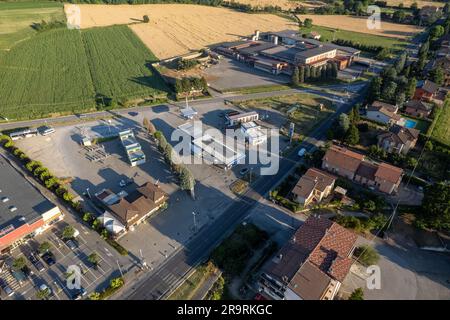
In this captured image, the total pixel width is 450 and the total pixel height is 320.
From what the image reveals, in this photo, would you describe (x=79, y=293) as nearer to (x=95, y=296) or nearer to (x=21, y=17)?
(x=95, y=296)

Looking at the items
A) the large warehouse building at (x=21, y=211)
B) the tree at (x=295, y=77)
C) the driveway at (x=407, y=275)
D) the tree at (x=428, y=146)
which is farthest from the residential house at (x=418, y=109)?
the large warehouse building at (x=21, y=211)

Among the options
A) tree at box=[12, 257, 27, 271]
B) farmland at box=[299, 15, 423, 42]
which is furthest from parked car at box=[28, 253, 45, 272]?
farmland at box=[299, 15, 423, 42]

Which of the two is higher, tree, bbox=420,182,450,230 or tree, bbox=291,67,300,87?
tree, bbox=291,67,300,87

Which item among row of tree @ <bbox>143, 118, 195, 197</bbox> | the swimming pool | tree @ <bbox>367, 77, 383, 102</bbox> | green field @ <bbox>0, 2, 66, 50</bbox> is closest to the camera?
row of tree @ <bbox>143, 118, 195, 197</bbox>

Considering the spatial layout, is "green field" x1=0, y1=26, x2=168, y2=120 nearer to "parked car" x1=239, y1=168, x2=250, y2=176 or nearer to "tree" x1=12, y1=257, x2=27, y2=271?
"parked car" x1=239, y1=168, x2=250, y2=176

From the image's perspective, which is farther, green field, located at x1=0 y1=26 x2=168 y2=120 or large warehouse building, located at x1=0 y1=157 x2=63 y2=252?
green field, located at x1=0 y1=26 x2=168 y2=120

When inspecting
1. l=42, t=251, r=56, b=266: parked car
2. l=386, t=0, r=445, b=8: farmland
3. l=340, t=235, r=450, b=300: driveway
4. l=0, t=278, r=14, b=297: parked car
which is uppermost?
l=386, t=0, r=445, b=8: farmland

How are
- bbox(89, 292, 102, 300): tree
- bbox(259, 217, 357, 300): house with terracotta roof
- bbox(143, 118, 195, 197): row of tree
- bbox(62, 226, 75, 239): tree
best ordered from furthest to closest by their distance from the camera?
1. bbox(143, 118, 195, 197): row of tree
2. bbox(62, 226, 75, 239): tree
3. bbox(89, 292, 102, 300): tree
4. bbox(259, 217, 357, 300): house with terracotta roof

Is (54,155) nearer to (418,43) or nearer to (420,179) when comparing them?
(420,179)
